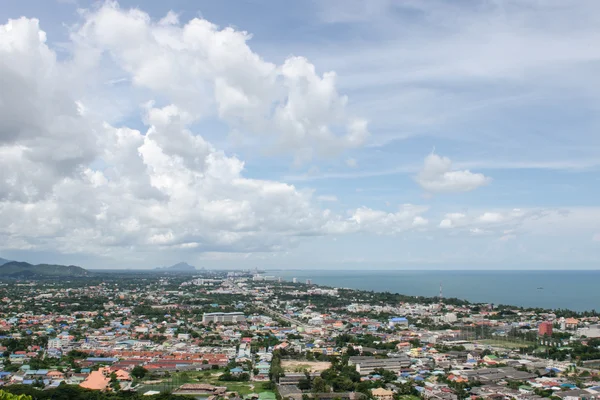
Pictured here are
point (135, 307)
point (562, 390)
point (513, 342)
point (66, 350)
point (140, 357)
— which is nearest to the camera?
point (562, 390)

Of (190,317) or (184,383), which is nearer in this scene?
(184,383)

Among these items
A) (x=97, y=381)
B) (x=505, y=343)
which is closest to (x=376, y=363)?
(x=97, y=381)

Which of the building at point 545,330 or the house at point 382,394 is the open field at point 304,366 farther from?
the building at point 545,330

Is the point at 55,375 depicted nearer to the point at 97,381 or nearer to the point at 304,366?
the point at 97,381

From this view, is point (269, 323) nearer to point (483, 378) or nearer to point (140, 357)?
point (140, 357)

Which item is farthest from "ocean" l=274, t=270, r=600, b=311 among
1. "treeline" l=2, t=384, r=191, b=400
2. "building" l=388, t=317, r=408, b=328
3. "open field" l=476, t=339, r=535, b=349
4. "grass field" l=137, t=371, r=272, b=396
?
"treeline" l=2, t=384, r=191, b=400

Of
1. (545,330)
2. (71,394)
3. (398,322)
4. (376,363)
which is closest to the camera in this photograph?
(71,394)

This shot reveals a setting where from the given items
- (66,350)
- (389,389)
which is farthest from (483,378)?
(66,350)
